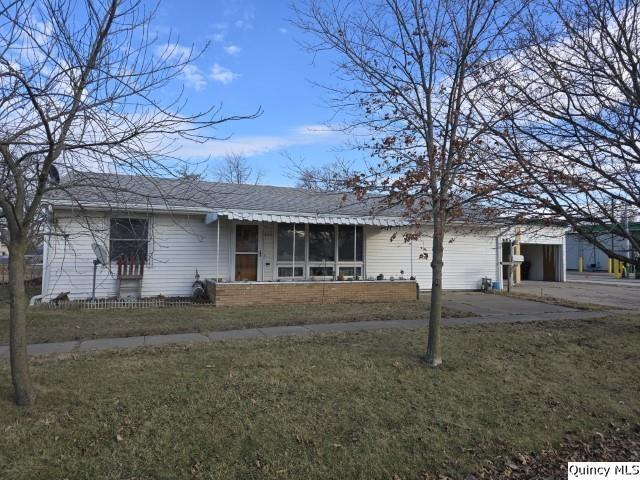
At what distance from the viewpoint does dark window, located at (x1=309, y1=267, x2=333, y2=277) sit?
1459 cm

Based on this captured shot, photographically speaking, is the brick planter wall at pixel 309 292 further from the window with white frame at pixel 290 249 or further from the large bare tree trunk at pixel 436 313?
the large bare tree trunk at pixel 436 313

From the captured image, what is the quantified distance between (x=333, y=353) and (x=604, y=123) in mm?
4598

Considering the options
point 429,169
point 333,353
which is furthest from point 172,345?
point 429,169

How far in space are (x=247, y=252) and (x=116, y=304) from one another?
4.07 meters

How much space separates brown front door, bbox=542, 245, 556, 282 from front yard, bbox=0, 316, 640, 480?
70.7ft

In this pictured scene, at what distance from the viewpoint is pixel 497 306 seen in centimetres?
1255

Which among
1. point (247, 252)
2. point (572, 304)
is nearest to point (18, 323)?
point (247, 252)

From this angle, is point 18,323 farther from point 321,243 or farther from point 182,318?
point 321,243

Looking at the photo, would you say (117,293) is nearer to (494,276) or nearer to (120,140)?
(120,140)

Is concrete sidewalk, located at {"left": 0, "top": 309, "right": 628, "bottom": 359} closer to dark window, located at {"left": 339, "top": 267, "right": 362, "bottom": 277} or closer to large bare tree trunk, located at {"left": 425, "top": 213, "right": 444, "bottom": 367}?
large bare tree trunk, located at {"left": 425, "top": 213, "right": 444, "bottom": 367}

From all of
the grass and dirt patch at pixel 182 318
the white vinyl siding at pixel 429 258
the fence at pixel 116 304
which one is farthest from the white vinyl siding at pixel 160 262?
the white vinyl siding at pixel 429 258

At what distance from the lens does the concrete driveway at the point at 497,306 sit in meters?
11.4

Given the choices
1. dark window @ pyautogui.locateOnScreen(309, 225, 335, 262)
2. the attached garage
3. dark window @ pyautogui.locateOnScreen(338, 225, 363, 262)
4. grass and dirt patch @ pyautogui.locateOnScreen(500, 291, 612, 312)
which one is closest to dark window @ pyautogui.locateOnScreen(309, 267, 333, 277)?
dark window @ pyautogui.locateOnScreen(309, 225, 335, 262)

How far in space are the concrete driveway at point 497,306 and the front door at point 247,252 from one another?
5946 mm
